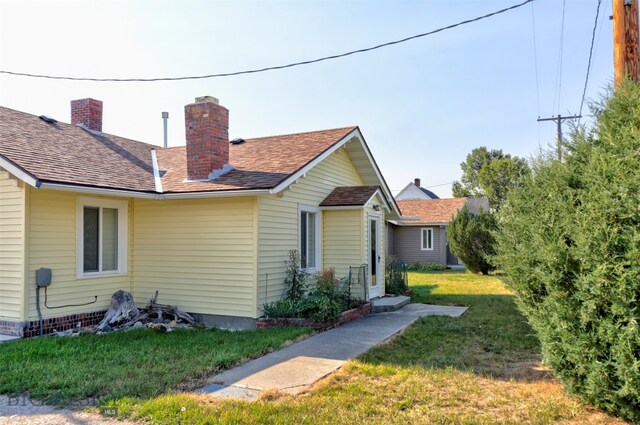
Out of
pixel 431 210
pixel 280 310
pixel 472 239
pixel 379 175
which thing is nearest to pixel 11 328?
pixel 280 310

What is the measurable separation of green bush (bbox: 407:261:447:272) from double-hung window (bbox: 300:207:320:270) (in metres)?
15.5

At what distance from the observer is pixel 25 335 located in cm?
841

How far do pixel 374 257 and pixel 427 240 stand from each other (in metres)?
16.9

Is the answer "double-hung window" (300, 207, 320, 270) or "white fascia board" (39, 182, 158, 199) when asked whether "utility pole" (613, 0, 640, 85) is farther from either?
"white fascia board" (39, 182, 158, 199)

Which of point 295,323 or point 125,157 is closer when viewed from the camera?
point 295,323

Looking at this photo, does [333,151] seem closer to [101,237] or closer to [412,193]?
[101,237]

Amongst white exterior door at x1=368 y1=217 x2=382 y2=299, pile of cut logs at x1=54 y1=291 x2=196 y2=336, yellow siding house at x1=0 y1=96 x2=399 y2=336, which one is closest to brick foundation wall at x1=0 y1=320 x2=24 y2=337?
yellow siding house at x1=0 y1=96 x2=399 y2=336

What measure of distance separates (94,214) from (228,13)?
5.56m

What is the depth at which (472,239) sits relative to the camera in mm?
22609

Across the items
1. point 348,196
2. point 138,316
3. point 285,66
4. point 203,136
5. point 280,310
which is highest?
point 285,66

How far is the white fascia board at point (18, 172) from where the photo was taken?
7827 mm

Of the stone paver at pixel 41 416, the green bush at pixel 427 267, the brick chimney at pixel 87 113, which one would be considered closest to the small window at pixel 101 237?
the brick chimney at pixel 87 113

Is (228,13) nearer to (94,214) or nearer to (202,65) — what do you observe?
(202,65)

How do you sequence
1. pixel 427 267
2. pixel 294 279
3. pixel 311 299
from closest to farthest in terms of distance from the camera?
pixel 311 299 < pixel 294 279 < pixel 427 267
